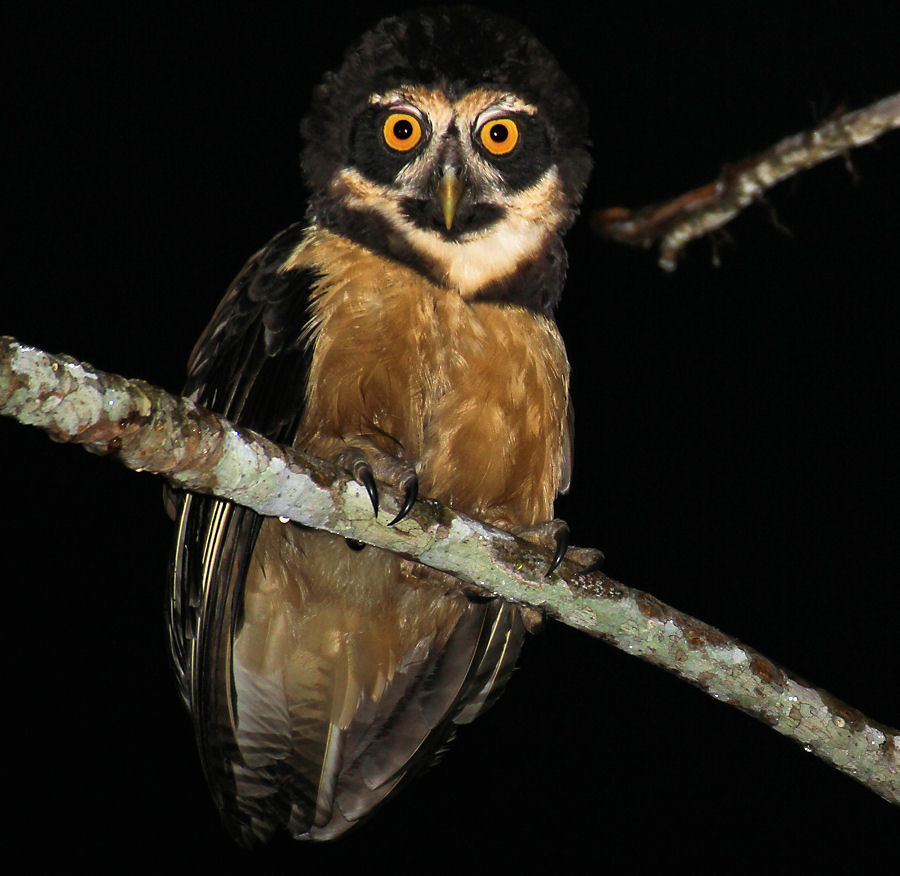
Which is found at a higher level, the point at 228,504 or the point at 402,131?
the point at 402,131

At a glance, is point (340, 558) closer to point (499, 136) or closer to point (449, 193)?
point (449, 193)

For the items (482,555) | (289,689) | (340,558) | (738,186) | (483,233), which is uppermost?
(738,186)

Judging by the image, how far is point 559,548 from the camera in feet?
7.34

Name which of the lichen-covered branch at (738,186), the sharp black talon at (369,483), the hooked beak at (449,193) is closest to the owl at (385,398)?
the hooked beak at (449,193)

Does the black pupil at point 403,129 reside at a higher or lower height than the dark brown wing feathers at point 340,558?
higher

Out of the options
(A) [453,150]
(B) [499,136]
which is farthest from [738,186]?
(A) [453,150]

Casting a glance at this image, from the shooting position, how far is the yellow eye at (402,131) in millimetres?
2508

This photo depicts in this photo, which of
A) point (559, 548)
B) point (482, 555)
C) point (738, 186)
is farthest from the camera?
point (738, 186)

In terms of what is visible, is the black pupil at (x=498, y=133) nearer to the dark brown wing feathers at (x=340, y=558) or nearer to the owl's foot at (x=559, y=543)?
the dark brown wing feathers at (x=340, y=558)

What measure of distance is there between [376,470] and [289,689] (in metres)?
0.89

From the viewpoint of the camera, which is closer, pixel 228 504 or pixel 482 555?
pixel 482 555

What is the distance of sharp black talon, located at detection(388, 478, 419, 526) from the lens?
1.92m

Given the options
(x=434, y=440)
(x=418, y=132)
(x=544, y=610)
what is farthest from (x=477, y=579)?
(x=418, y=132)

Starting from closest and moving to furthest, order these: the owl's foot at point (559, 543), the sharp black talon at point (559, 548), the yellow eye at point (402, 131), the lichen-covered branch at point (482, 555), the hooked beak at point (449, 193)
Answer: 1. the lichen-covered branch at point (482, 555)
2. the sharp black talon at point (559, 548)
3. the owl's foot at point (559, 543)
4. the hooked beak at point (449, 193)
5. the yellow eye at point (402, 131)
